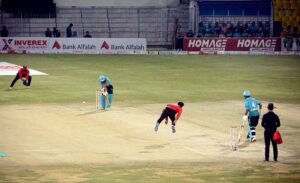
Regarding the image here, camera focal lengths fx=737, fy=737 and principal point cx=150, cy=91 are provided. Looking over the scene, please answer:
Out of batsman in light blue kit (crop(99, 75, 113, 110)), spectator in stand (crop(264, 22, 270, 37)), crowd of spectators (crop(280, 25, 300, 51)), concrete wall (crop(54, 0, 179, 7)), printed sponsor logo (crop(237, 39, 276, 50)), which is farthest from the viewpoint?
→ concrete wall (crop(54, 0, 179, 7))

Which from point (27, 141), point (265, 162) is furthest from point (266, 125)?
point (27, 141)

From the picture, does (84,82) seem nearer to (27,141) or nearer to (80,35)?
(27,141)

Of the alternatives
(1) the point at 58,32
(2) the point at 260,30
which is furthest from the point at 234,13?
(1) the point at 58,32

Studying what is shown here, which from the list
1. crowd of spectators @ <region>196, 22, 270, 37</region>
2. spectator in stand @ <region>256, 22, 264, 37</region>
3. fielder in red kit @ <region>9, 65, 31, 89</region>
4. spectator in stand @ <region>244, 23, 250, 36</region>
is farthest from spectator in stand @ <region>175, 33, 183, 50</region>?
fielder in red kit @ <region>9, 65, 31, 89</region>

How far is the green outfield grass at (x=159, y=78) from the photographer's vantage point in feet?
133

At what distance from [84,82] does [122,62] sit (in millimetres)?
11920

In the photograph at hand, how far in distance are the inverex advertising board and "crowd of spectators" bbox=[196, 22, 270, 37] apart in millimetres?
6817

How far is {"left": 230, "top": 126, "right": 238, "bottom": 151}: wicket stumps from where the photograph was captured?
2692 centimetres

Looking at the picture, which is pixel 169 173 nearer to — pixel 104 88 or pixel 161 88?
pixel 104 88

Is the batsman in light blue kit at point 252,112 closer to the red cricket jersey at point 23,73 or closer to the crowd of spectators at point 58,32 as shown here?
the red cricket jersey at point 23,73

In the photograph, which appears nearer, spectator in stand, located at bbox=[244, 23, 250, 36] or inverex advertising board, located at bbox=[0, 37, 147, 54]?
inverex advertising board, located at bbox=[0, 37, 147, 54]

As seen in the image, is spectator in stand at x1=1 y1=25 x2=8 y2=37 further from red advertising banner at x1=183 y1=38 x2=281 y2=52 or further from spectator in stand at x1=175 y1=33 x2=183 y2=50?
red advertising banner at x1=183 y1=38 x2=281 y2=52

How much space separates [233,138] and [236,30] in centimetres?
4103

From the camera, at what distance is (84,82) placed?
154 feet
